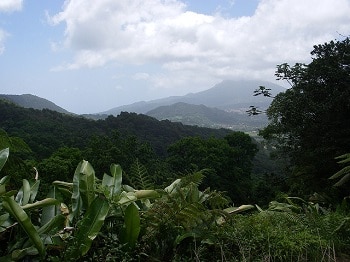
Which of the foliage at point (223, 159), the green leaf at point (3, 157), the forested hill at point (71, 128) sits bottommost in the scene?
the foliage at point (223, 159)

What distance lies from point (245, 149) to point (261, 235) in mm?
34807

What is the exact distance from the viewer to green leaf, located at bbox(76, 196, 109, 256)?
1955 millimetres

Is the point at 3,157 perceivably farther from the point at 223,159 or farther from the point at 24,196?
the point at 223,159

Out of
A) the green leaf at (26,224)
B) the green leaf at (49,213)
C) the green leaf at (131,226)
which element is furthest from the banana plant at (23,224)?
the green leaf at (131,226)

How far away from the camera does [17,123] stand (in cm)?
5638

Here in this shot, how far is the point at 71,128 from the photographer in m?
61.5

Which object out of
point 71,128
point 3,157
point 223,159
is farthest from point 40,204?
point 71,128

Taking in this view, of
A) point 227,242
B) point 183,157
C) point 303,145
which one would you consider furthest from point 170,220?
point 183,157

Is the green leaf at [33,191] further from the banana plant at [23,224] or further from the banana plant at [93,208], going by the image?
the banana plant at [93,208]

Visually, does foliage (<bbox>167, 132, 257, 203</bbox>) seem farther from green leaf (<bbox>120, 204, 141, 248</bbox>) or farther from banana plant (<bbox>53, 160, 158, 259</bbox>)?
green leaf (<bbox>120, 204, 141, 248</bbox>)

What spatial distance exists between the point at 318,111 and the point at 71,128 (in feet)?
176

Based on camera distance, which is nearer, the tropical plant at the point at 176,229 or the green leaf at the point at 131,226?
the green leaf at the point at 131,226

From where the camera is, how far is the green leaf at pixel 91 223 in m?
1.96

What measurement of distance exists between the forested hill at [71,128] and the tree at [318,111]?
27.8 metres
